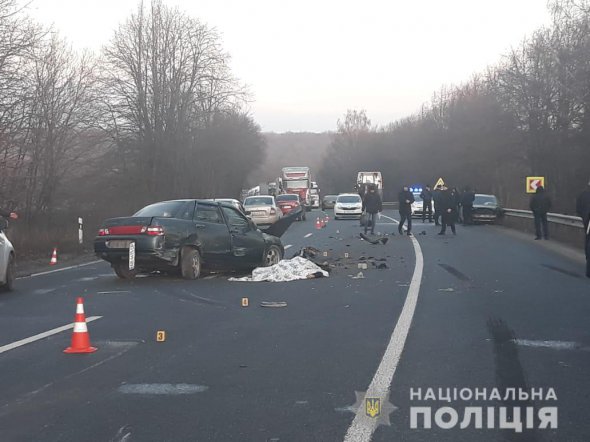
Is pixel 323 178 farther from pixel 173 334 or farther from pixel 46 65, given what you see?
pixel 173 334

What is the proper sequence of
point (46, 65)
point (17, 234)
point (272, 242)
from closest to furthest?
point (272, 242) → point (17, 234) → point (46, 65)

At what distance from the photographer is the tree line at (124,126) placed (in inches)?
1303

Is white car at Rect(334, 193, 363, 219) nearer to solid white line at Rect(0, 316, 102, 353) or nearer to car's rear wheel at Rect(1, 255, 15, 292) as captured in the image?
car's rear wheel at Rect(1, 255, 15, 292)

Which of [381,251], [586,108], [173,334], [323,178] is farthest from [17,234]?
[323,178]

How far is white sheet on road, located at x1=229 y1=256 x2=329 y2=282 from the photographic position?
1457 cm

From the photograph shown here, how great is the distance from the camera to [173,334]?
899 centimetres

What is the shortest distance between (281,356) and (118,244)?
734 centimetres

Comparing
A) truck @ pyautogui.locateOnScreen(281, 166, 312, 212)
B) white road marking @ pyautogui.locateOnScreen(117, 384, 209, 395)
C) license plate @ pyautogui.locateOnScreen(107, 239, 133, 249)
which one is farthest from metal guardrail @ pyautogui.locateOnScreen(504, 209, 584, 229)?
truck @ pyautogui.locateOnScreen(281, 166, 312, 212)

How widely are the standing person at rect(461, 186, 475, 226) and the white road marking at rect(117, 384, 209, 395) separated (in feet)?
99.1

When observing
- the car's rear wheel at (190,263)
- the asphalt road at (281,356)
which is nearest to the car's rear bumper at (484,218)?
the asphalt road at (281,356)

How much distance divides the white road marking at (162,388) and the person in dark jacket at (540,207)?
21.0 meters

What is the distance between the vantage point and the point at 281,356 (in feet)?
25.1

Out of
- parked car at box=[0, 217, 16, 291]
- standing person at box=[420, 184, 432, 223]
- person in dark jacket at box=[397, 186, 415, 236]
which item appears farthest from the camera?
standing person at box=[420, 184, 432, 223]

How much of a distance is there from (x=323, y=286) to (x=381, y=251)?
7980mm
